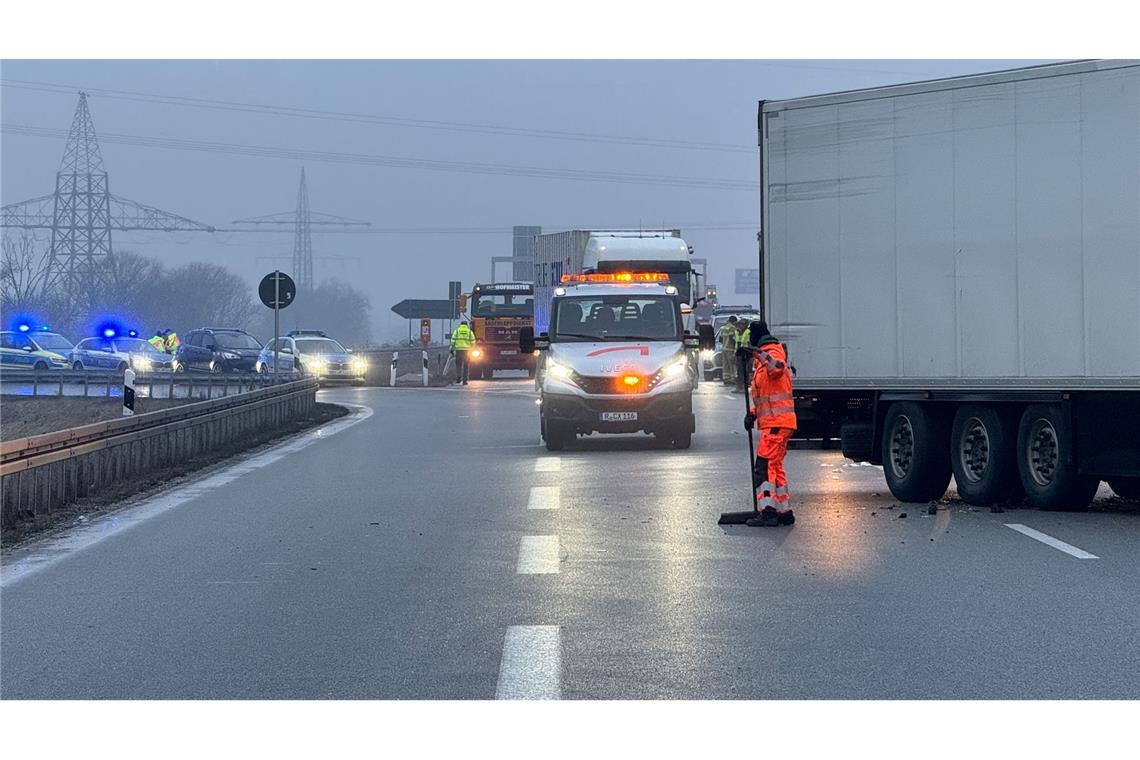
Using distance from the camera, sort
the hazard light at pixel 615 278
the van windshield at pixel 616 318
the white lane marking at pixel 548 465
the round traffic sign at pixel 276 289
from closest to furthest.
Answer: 1. the white lane marking at pixel 548 465
2. the van windshield at pixel 616 318
3. the hazard light at pixel 615 278
4. the round traffic sign at pixel 276 289

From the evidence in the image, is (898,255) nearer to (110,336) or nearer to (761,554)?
(761,554)

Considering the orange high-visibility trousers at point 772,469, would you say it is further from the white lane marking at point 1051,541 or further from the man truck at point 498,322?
the man truck at point 498,322

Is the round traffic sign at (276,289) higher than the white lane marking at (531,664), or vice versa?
the round traffic sign at (276,289)

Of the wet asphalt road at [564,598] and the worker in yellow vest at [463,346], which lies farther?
the worker in yellow vest at [463,346]

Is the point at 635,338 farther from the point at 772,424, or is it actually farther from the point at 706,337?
the point at 772,424

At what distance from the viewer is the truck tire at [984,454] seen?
15.1 meters

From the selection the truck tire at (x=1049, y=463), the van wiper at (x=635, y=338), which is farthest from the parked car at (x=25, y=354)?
the truck tire at (x=1049, y=463)

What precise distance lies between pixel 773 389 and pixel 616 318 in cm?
1028

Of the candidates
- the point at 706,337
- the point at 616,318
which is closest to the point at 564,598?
the point at 706,337

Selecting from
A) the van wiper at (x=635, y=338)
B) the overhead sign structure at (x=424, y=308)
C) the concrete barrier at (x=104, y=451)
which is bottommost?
the concrete barrier at (x=104, y=451)

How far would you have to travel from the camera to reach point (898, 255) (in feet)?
52.0

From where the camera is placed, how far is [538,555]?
12156 millimetres

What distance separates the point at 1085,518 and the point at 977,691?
24.8 ft

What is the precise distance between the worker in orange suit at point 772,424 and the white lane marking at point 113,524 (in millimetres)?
4927
